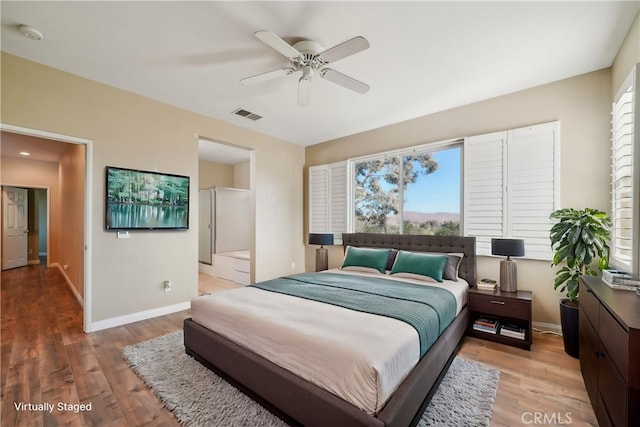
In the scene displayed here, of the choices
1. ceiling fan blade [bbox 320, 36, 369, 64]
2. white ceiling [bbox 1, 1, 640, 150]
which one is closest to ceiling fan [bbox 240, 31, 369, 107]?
ceiling fan blade [bbox 320, 36, 369, 64]

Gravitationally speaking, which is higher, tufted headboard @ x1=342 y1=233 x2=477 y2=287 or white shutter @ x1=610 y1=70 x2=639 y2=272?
white shutter @ x1=610 y1=70 x2=639 y2=272

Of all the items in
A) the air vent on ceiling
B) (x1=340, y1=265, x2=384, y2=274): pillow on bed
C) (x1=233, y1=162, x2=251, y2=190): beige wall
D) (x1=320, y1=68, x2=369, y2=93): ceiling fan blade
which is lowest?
(x1=340, y1=265, x2=384, y2=274): pillow on bed

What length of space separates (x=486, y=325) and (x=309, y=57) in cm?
338

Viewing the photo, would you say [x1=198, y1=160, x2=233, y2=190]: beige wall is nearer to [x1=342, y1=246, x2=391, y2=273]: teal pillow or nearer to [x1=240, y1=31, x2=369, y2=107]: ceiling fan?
[x1=342, y1=246, x2=391, y2=273]: teal pillow

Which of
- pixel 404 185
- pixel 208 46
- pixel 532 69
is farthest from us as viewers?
pixel 404 185

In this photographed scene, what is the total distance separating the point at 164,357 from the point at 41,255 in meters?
9.41

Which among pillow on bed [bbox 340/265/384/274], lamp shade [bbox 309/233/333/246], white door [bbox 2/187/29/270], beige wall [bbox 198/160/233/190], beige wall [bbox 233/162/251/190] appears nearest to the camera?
pillow on bed [bbox 340/265/384/274]

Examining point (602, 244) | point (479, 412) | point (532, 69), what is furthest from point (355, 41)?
point (602, 244)

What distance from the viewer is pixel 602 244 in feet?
8.54

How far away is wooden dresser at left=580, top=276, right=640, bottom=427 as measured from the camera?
1213 millimetres

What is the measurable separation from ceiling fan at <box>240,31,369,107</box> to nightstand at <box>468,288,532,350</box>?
2.66 metres

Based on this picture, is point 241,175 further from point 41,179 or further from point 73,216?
point 41,179

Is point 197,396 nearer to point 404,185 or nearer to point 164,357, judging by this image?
point 164,357

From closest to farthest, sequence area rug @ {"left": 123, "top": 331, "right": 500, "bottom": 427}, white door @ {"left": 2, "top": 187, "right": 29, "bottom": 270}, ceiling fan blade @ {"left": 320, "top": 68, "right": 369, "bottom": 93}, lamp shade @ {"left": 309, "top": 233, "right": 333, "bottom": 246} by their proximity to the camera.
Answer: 1. area rug @ {"left": 123, "top": 331, "right": 500, "bottom": 427}
2. ceiling fan blade @ {"left": 320, "top": 68, "right": 369, "bottom": 93}
3. lamp shade @ {"left": 309, "top": 233, "right": 333, "bottom": 246}
4. white door @ {"left": 2, "top": 187, "right": 29, "bottom": 270}
